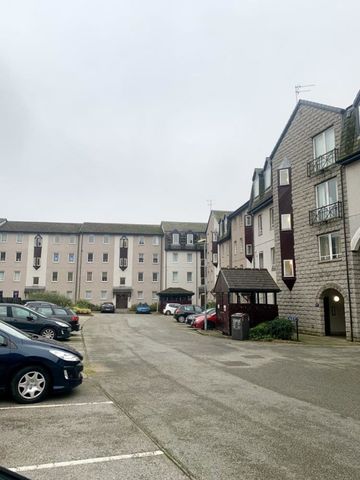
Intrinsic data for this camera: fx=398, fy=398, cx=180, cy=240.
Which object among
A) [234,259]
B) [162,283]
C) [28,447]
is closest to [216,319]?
[234,259]

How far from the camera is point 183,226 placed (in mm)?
65312

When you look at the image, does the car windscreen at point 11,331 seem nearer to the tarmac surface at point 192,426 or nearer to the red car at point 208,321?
the tarmac surface at point 192,426

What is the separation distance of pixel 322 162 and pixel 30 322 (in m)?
16.8

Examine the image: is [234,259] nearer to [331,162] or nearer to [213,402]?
[331,162]

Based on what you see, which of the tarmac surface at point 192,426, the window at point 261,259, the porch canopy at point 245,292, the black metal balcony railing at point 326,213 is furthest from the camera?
the window at point 261,259

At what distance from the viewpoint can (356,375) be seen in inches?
420

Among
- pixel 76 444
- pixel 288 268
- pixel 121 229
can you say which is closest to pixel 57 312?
pixel 288 268

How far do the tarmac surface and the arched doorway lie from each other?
11.2 m

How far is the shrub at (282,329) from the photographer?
20.1 meters

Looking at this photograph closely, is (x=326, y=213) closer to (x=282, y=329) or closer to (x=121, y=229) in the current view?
(x=282, y=329)

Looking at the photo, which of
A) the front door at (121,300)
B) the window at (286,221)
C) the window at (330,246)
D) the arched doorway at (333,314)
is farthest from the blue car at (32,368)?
the front door at (121,300)

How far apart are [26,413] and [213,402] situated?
10.6 feet

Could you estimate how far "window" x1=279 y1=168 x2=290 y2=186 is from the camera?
24.9 m

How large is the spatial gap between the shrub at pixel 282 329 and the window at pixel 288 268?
397 centimetres
